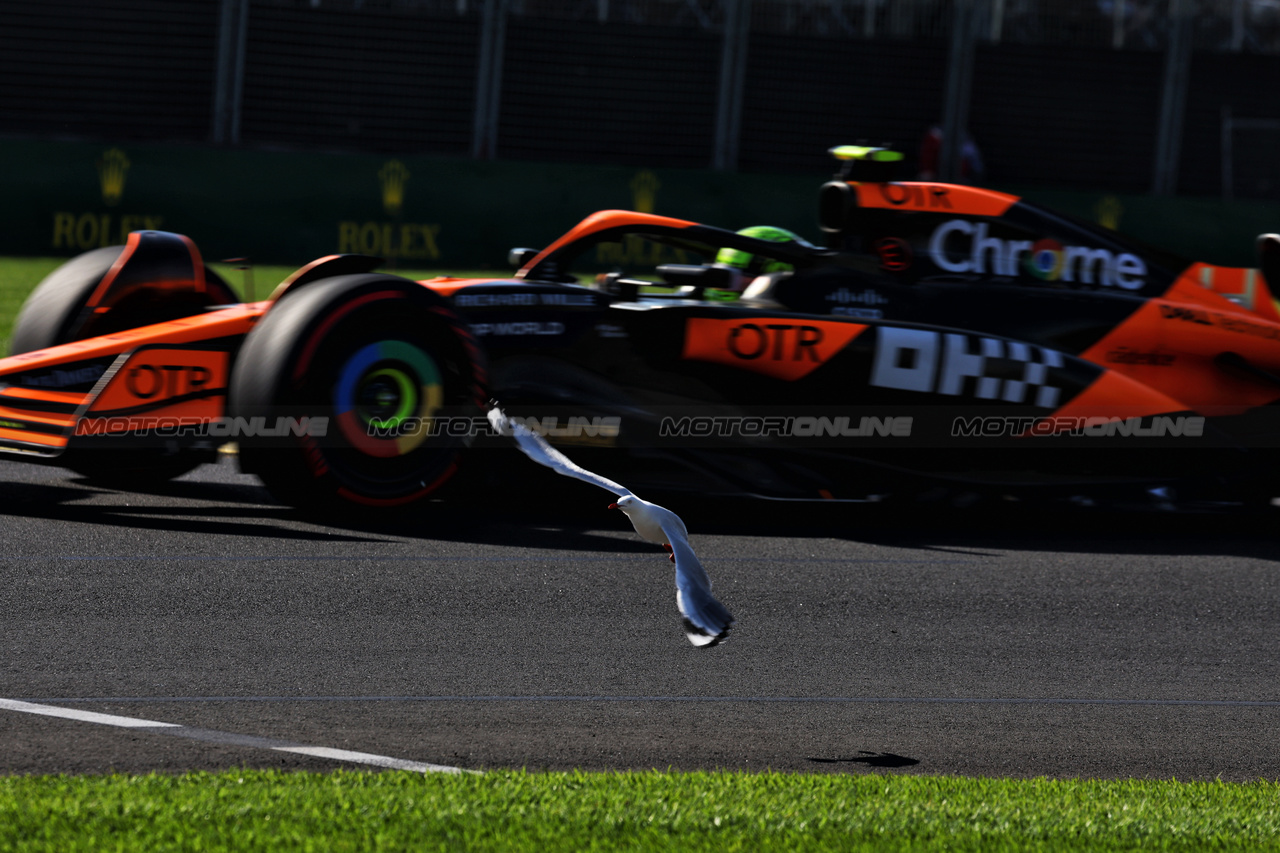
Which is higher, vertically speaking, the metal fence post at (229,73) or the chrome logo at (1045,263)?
the metal fence post at (229,73)

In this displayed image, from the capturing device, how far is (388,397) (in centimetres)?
614

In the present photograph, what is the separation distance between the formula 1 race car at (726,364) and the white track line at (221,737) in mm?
2135

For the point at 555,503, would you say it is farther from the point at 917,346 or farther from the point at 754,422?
the point at 917,346

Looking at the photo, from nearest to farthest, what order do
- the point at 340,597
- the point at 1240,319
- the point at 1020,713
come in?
the point at 1020,713 → the point at 340,597 → the point at 1240,319

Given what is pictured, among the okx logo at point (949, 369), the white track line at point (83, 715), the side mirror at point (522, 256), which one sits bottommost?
the white track line at point (83, 715)

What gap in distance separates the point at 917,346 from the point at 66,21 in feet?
54.7

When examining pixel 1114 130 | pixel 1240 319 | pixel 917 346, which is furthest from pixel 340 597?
pixel 1114 130

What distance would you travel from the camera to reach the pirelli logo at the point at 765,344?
6.71 m

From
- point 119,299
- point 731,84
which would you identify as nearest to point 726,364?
point 119,299

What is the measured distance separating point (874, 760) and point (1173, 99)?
65.5ft

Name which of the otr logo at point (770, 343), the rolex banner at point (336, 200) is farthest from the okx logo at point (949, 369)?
the rolex banner at point (336, 200)

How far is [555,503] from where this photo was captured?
693 centimetres

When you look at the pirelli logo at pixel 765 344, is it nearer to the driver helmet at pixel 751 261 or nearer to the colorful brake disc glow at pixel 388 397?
the driver helmet at pixel 751 261

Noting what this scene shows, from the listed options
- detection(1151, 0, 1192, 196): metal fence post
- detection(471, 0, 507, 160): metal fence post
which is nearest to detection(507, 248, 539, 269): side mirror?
detection(471, 0, 507, 160): metal fence post
